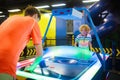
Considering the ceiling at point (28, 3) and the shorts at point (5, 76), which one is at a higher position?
the ceiling at point (28, 3)

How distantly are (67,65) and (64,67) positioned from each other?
13 centimetres

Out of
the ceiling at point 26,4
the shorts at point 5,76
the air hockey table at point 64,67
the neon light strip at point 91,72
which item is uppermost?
the ceiling at point 26,4

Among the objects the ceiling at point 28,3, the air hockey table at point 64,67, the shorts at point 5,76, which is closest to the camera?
the shorts at point 5,76

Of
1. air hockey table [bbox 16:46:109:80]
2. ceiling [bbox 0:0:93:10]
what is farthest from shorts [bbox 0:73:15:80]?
ceiling [bbox 0:0:93:10]

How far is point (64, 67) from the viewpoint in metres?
2.51

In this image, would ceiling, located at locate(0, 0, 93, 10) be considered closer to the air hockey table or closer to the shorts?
the air hockey table

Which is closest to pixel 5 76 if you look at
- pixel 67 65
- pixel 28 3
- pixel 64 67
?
pixel 64 67

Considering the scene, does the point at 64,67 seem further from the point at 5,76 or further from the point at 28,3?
the point at 28,3

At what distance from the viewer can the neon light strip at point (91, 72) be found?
2115 millimetres

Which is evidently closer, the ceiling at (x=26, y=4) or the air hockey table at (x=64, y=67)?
the air hockey table at (x=64, y=67)

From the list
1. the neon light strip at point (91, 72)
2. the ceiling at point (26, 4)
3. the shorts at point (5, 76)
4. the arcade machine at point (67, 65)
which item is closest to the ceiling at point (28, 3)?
the ceiling at point (26, 4)

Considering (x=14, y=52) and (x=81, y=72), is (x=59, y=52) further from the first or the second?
(x=14, y=52)

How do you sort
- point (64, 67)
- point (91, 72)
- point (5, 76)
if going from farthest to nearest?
1. point (64, 67)
2. point (91, 72)
3. point (5, 76)

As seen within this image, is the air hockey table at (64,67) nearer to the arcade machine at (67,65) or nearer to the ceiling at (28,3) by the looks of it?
the arcade machine at (67,65)
